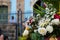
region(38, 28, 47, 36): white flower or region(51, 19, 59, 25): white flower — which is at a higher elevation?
region(51, 19, 59, 25): white flower

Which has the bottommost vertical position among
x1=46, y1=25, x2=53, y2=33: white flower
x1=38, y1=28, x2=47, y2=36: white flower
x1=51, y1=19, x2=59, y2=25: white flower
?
→ x1=38, y1=28, x2=47, y2=36: white flower

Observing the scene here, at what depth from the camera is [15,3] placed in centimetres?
1227

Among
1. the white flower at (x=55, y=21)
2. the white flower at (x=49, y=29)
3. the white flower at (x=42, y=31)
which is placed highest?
the white flower at (x=55, y=21)

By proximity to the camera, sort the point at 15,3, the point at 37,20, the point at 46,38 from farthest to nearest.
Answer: the point at 15,3 < the point at 37,20 < the point at 46,38

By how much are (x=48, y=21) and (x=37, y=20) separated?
0.33 feet

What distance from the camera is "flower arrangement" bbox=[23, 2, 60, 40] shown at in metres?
1.53

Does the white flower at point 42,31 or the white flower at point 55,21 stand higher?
the white flower at point 55,21


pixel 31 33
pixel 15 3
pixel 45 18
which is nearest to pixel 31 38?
pixel 31 33

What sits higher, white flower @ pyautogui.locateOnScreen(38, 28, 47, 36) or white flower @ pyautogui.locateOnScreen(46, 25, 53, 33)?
white flower @ pyautogui.locateOnScreen(46, 25, 53, 33)

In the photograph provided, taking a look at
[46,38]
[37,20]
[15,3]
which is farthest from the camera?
[15,3]

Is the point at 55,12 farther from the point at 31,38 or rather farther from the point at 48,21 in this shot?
the point at 31,38

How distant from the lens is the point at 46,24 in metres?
1.56

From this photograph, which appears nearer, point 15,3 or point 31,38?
point 31,38

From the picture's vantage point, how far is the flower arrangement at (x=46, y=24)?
153 centimetres
